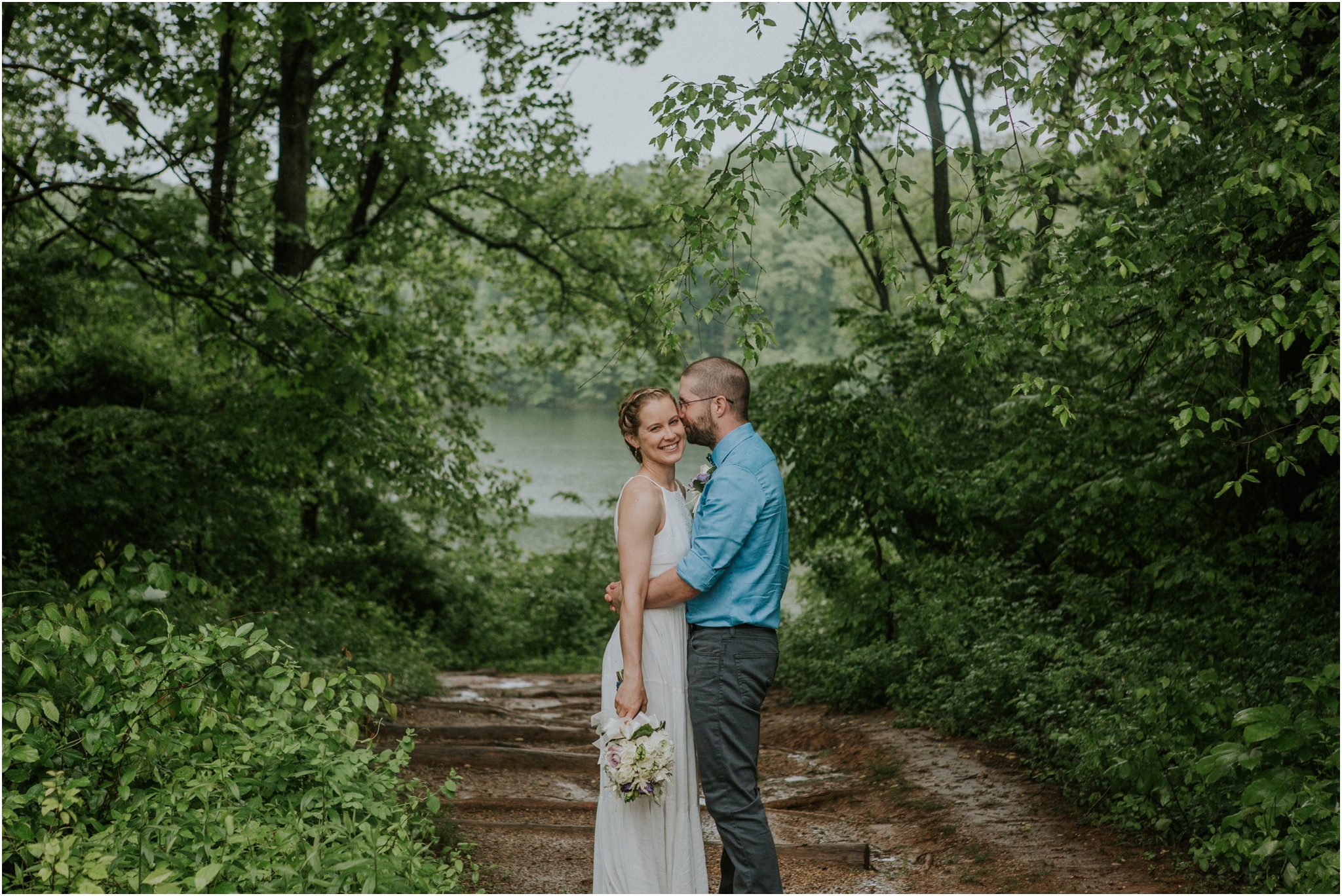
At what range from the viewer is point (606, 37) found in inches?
517

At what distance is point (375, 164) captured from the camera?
1313 cm

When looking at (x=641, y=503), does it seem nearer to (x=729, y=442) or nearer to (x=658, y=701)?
(x=729, y=442)

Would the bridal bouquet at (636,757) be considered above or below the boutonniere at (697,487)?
below

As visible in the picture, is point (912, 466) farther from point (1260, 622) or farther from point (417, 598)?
point (417, 598)

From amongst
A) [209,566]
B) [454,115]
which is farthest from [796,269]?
[209,566]

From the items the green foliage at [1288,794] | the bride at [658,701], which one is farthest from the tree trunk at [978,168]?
the green foliage at [1288,794]

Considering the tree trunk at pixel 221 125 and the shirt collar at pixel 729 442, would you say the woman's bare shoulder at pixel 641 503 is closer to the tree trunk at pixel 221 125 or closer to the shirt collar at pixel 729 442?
the shirt collar at pixel 729 442

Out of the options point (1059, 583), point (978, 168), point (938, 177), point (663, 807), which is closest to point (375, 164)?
point (938, 177)

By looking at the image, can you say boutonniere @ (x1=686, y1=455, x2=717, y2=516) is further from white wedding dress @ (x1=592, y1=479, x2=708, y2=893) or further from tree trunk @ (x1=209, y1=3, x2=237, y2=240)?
tree trunk @ (x1=209, y1=3, x2=237, y2=240)

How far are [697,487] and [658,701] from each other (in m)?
0.78

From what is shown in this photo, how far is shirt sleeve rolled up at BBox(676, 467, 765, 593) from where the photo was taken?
3314 millimetres

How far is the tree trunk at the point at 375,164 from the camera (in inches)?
494

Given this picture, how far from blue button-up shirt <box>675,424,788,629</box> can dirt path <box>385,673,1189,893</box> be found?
5.37 feet

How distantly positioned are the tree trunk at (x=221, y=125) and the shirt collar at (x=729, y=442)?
189 inches
